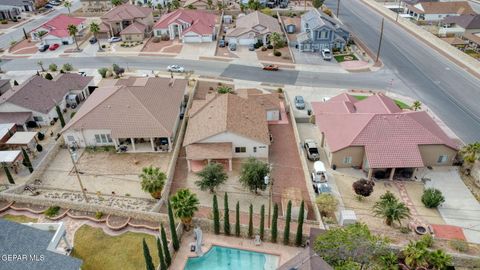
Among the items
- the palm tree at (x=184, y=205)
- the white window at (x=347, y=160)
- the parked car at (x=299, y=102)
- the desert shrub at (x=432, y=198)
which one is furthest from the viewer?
the parked car at (x=299, y=102)

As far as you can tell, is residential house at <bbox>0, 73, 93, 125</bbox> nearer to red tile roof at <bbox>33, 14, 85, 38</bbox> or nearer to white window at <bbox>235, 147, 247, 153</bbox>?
white window at <bbox>235, 147, 247, 153</bbox>

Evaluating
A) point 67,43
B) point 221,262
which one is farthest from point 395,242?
point 67,43

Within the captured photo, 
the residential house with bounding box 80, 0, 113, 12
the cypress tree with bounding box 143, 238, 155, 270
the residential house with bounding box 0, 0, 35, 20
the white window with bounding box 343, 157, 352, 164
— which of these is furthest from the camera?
the residential house with bounding box 80, 0, 113, 12

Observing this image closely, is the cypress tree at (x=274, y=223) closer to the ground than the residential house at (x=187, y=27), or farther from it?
closer to the ground

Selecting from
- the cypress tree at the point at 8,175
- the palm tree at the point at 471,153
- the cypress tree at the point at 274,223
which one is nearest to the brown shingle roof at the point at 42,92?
the cypress tree at the point at 8,175

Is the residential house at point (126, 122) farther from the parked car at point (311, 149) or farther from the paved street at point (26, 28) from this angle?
the paved street at point (26, 28)

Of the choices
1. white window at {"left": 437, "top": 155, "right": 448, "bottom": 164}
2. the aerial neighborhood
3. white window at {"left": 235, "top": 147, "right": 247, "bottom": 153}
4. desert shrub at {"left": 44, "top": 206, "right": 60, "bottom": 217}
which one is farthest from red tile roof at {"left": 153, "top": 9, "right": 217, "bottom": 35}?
white window at {"left": 437, "top": 155, "right": 448, "bottom": 164}

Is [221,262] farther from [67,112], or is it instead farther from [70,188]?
[67,112]
